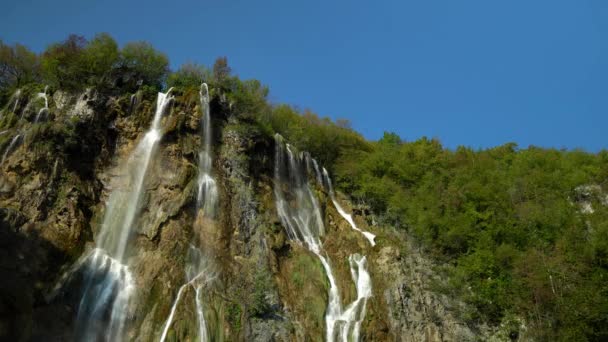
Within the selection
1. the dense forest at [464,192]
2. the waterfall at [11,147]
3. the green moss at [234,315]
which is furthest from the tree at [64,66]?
the green moss at [234,315]

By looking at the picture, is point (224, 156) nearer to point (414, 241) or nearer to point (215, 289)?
point (215, 289)

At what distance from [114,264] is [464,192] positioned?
850 inches

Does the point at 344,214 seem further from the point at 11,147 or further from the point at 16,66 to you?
the point at 16,66

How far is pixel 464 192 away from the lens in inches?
1293

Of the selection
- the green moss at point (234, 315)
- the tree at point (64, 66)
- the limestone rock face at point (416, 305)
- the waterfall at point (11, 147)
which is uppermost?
the tree at point (64, 66)

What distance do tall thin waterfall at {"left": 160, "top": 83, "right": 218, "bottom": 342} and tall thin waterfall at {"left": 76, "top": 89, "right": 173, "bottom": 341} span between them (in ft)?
7.21

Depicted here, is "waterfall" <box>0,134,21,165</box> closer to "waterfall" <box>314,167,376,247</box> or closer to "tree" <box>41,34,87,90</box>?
"tree" <box>41,34,87,90</box>

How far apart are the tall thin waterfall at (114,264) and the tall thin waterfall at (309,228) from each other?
7910 mm

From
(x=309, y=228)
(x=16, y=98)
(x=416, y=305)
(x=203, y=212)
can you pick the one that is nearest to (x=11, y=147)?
(x=16, y=98)

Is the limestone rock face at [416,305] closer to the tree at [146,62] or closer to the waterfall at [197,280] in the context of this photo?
the waterfall at [197,280]

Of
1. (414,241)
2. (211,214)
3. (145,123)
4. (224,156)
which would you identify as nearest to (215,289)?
(211,214)

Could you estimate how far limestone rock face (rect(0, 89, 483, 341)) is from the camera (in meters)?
20.9

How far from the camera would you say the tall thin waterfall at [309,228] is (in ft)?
75.2

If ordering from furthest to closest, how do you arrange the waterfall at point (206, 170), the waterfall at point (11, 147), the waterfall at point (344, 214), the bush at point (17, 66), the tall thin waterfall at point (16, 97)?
the bush at point (17, 66)
the waterfall at point (344, 214)
the tall thin waterfall at point (16, 97)
the waterfall at point (206, 170)
the waterfall at point (11, 147)
